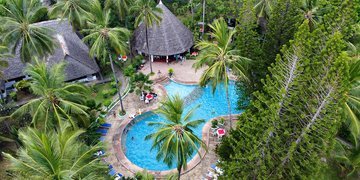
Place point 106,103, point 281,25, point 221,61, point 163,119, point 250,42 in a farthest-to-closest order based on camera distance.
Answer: point 106,103, point 163,119, point 281,25, point 250,42, point 221,61

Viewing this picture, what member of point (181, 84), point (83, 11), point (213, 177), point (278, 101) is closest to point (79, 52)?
point (83, 11)

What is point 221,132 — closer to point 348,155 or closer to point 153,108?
point 153,108

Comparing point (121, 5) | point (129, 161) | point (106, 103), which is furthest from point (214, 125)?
point (121, 5)

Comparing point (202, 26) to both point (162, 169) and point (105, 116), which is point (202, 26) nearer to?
point (105, 116)

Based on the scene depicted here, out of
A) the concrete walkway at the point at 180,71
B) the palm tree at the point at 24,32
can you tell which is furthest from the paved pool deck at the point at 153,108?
the palm tree at the point at 24,32

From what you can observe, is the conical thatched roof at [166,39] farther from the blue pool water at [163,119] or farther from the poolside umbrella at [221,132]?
the poolside umbrella at [221,132]

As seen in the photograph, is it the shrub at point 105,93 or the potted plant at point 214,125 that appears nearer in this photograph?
the potted plant at point 214,125

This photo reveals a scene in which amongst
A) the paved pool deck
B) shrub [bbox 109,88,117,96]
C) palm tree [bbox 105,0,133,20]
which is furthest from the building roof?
the paved pool deck
